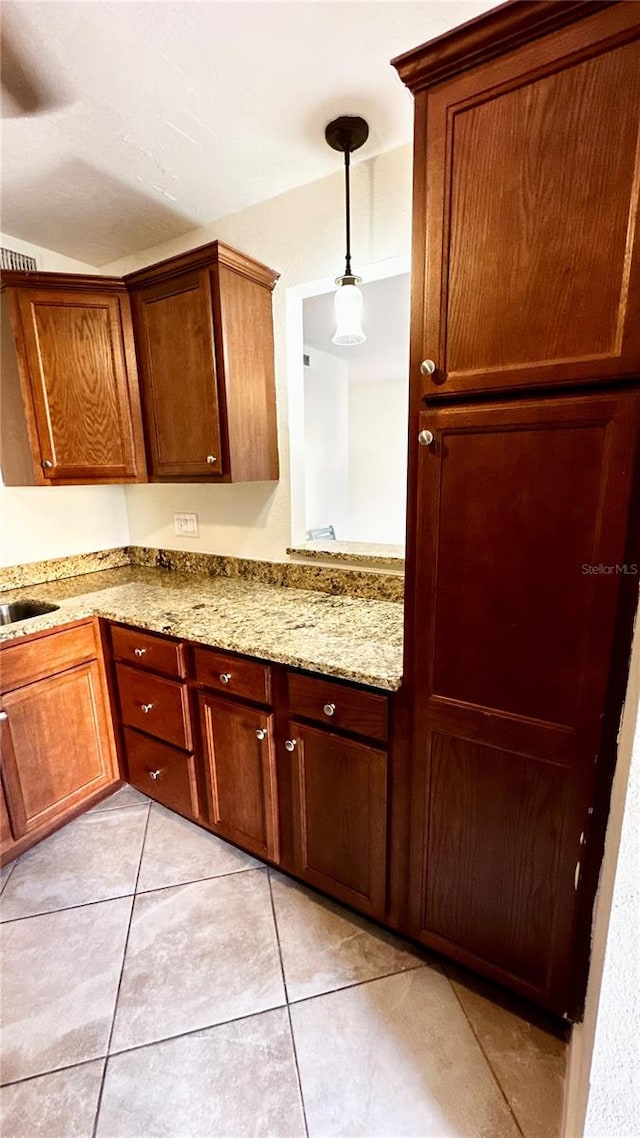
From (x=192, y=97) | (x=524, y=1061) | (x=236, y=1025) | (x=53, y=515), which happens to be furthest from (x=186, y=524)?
(x=524, y=1061)

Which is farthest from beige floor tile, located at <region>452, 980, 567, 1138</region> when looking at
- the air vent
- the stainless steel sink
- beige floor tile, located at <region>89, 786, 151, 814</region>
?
the air vent

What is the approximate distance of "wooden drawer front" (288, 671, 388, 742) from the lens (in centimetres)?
122

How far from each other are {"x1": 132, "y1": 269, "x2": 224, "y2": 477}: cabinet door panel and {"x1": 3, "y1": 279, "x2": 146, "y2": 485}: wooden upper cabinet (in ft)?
0.29

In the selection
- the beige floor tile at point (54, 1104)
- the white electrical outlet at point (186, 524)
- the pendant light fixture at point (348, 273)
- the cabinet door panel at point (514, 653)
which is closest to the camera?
the cabinet door panel at point (514, 653)

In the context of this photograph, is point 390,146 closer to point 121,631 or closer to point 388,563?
point 388,563

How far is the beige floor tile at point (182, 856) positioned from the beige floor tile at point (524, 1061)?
2.71 ft

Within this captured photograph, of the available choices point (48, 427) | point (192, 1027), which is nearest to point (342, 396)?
point (48, 427)

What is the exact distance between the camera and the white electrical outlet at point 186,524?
7.57 feet

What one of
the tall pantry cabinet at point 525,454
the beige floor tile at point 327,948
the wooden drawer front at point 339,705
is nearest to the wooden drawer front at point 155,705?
the wooden drawer front at point 339,705

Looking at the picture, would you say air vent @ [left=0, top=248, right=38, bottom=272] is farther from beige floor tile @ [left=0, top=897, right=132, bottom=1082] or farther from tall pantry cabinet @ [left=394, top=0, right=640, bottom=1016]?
beige floor tile @ [left=0, top=897, right=132, bottom=1082]

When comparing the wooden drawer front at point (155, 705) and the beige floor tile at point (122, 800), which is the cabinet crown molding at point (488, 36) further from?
the beige floor tile at point (122, 800)

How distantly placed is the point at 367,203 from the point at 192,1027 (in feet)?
8.30

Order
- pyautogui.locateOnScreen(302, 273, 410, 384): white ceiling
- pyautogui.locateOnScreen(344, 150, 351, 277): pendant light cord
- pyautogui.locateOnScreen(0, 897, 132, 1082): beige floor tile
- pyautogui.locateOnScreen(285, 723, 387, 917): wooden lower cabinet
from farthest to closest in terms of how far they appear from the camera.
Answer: pyautogui.locateOnScreen(302, 273, 410, 384): white ceiling < pyautogui.locateOnScreen(344, 150, 351, 277): pendant light cord < pyautogui.locateOnScreen(285, 723, 387, 917): wooden lower cabinet < pyautogui.locateOnScreen(0, 897, 132, 1082): beige floor tile

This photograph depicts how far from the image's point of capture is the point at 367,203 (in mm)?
1600
